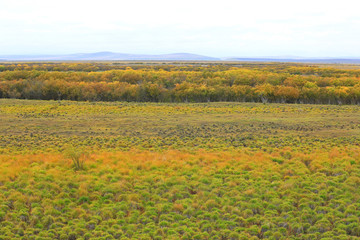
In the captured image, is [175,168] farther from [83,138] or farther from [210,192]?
[83,138]

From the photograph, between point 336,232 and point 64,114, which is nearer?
point 336,232

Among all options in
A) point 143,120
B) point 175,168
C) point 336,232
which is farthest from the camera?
point 143,120

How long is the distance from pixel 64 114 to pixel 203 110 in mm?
20027

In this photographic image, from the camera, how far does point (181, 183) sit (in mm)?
17547

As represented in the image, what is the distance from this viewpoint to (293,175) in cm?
1867

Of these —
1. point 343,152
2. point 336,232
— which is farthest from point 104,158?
point 343,152

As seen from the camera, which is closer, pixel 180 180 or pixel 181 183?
pixel 181 183

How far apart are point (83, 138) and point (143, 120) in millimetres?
11326

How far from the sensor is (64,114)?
44062 millimetres

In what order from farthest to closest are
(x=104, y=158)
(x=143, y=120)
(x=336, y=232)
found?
(x=143, y=120) < (x=104, y=158) < (x=336, y=232)

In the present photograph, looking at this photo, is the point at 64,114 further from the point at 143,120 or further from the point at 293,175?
the point at 293,175

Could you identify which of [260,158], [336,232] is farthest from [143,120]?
[336,232]

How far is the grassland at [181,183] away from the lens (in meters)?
12.9

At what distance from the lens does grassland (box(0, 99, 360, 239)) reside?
42.4 ft
